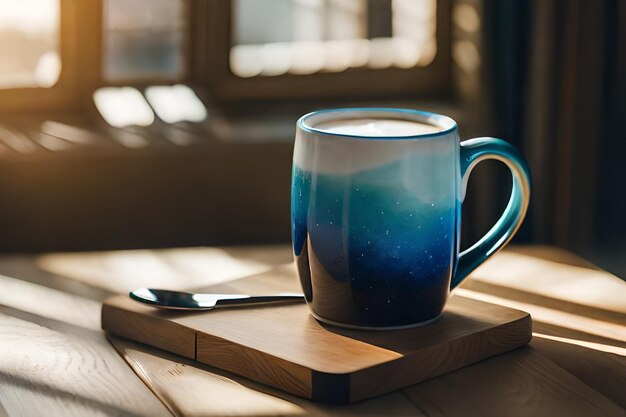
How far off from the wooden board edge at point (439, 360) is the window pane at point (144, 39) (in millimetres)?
1290

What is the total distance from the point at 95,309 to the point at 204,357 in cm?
20

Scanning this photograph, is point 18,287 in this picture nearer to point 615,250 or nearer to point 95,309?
point 95,309

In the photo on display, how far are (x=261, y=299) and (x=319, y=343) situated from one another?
118 millimetres

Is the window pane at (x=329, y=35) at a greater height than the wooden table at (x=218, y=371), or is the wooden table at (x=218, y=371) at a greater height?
the window pane at (x=329, y=35)

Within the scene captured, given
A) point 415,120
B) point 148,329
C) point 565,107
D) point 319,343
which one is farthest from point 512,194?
point 565,107

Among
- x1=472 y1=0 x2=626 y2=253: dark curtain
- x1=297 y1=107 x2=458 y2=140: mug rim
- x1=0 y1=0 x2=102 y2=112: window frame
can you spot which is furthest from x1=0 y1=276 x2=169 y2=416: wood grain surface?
x1=472 y1=0 x2=626 y2=253: dark curtain

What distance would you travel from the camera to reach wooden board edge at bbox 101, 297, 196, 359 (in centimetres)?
81

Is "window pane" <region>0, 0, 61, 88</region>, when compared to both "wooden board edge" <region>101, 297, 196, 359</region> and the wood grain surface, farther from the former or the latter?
"wooden board edge" <region>101, 297, 196, 359</region>

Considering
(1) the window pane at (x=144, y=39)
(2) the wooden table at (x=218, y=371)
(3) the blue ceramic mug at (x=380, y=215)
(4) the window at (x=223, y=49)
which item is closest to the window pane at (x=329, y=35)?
(4) the window at (x=223, y=49)

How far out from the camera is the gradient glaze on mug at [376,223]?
77cm

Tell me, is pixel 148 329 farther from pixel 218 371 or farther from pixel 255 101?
pixel 255 101

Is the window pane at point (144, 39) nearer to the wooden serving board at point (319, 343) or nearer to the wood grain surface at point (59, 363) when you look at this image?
the wood grain surface at point (59, 363)

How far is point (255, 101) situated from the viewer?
2.00 meters

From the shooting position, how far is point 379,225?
78 centimetres
